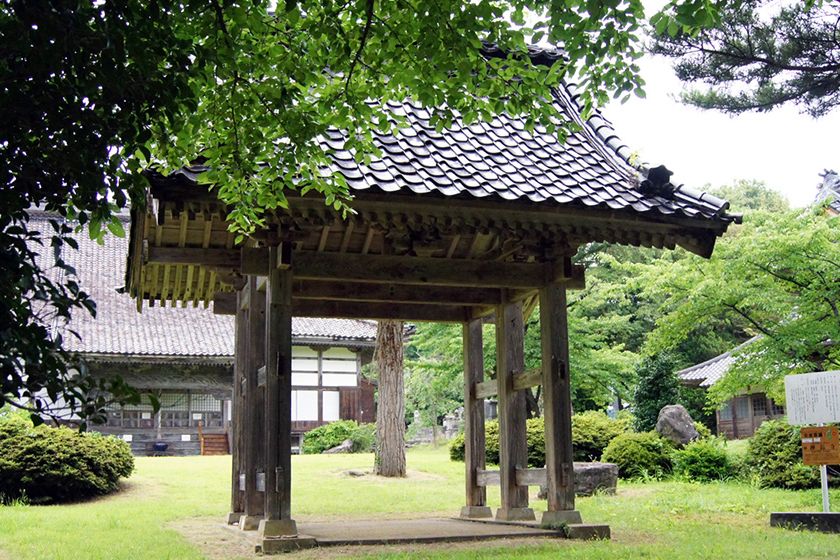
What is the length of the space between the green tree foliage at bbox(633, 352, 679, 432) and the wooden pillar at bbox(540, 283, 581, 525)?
17161mm

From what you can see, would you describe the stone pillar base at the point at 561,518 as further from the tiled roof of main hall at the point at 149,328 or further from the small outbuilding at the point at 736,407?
the small outbuilding at the point at 736,407

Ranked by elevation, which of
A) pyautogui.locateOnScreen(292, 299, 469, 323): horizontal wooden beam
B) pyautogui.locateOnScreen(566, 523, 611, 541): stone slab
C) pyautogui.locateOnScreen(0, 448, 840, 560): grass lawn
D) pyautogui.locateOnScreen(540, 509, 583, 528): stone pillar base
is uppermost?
pyautogui.locateOnScreen(292, 299, 469, 323): horizontal wooden beam

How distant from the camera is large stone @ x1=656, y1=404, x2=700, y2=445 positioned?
66.4ft

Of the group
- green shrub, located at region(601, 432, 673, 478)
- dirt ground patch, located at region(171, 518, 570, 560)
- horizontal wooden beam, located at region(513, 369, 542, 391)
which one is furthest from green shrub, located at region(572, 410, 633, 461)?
dirt ground patch, located at region(171, 518, 570, 560)

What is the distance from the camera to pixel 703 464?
57.7 feet

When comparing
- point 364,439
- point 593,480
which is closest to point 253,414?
point 593,480

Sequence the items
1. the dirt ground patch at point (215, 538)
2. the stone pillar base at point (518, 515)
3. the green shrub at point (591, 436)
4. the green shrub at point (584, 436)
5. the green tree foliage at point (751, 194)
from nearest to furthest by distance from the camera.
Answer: the dirt ground patch at point (215, 538) < the stone pillar base at point (518, 515) < the green shrub at point (584, 436) < the green shrub at point (591, 436) < the green tree foliage at point (751, 194)

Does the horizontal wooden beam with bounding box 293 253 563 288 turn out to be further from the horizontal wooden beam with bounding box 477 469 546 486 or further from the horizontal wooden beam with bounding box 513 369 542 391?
the horizontal wooden beam with bounding box 477 469 546 486

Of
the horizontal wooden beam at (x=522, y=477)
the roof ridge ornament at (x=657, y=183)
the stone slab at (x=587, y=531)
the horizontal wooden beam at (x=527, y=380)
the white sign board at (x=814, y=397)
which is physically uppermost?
the roof ridge ornament at (x=657, y=183)

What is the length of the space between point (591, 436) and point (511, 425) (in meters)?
8.12

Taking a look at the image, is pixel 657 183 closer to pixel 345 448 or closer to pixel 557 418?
pixel 557 418

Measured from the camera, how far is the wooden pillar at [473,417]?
38.8 ft

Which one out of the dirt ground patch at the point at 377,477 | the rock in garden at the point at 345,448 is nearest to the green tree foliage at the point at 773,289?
the dirt ground patch at the point at 377,477

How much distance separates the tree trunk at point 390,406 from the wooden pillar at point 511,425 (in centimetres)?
785
